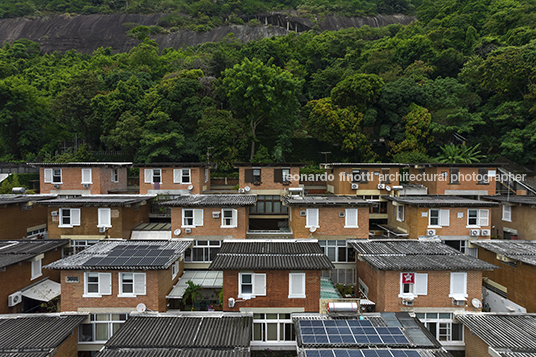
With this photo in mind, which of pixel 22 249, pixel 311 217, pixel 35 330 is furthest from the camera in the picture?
pixel 311 217

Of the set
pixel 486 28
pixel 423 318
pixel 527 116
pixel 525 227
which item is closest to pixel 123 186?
pixel 423 318

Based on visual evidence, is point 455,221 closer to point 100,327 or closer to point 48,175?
point 100,327

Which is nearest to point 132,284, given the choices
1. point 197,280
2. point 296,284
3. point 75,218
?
point 197,280

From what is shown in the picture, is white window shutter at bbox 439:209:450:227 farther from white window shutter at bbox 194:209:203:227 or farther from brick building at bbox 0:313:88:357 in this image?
brick building at bbox 0:313:88:357

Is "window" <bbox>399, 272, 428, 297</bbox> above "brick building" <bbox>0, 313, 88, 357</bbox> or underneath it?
above

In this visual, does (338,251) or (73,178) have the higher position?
(73,178)

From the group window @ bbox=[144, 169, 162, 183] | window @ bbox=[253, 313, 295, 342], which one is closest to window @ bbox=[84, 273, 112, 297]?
window @ bbox=[253, 313, 295, 342]

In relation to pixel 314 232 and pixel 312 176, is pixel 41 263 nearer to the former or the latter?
pixel 314 232
